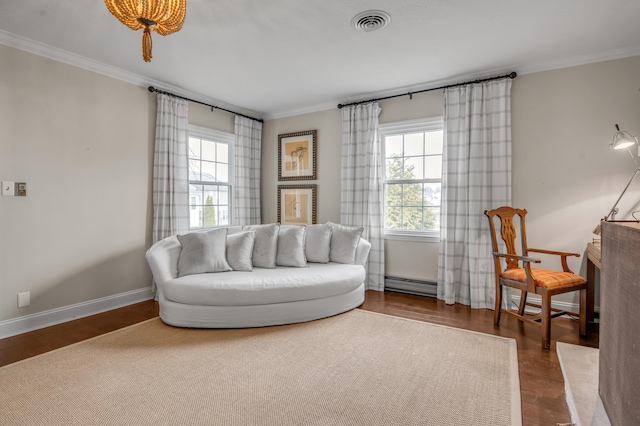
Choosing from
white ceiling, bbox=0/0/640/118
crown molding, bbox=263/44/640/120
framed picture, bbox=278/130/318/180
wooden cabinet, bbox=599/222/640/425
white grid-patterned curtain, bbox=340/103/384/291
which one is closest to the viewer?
wooden cabinet, bbox=599/222/640/425

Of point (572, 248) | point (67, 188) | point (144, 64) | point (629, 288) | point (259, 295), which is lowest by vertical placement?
point (259, 295)

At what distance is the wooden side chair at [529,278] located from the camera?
257 cm

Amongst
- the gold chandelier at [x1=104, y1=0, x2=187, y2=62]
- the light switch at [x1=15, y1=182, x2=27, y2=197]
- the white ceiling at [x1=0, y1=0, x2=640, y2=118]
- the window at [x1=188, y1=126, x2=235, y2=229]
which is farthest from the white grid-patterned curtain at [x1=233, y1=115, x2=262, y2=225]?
the gold chandelier at [x1=104, y1=0, x2=187, y2=62]

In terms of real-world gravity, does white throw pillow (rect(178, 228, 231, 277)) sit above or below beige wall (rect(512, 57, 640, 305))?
below

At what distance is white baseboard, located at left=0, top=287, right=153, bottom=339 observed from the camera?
2824mm

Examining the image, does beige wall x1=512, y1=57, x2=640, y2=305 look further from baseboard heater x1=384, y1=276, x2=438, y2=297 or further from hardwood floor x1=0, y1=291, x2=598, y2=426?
baseboard heater x1=384, y1=276, x2=438, y2=297

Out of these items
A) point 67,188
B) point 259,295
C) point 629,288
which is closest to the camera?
point 629,288

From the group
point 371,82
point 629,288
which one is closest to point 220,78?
→ point 371,82

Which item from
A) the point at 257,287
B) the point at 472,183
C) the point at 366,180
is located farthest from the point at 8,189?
the point at 472,183

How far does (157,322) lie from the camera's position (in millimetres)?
3064

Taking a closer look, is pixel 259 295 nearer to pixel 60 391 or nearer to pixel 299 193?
pixel 60 391

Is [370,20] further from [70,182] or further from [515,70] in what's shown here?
[70,182]

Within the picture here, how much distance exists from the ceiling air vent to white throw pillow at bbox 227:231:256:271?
7.43 feet

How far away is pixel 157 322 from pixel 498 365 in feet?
9.30
